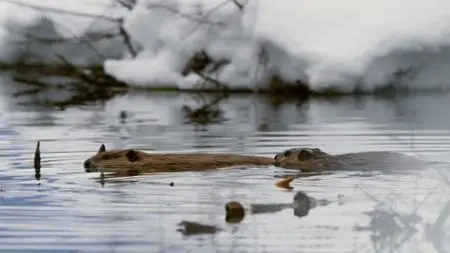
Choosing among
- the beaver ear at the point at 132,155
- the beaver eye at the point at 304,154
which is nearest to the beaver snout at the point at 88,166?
the beaver ear at the point at 132,155

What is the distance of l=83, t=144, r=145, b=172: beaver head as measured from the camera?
8.30 m

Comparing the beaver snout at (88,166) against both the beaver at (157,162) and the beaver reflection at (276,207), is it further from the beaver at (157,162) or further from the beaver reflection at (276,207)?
the beaver reflection at (276,207)

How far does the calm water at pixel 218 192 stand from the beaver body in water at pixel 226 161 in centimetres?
20

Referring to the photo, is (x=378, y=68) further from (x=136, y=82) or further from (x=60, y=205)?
(x=60, y=205)

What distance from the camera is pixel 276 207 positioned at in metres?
6.17

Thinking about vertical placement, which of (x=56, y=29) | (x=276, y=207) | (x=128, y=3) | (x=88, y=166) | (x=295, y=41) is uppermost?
(x=128, y=3)

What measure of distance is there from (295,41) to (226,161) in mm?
7961

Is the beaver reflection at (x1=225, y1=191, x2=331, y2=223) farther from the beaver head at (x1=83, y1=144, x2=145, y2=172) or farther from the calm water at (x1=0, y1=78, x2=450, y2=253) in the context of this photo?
the beaver head at (x1=83, y1=144, x2=145, y2=172)

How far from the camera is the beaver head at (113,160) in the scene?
830 centimetres

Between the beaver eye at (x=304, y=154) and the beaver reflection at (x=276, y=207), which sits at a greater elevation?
the beaver eye at (x=304, y=154)

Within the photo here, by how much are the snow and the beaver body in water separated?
740 cm

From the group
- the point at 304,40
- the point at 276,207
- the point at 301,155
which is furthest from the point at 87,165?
the point at 304,40

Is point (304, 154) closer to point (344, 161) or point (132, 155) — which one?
point (344, 161)

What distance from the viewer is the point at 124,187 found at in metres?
7.25
